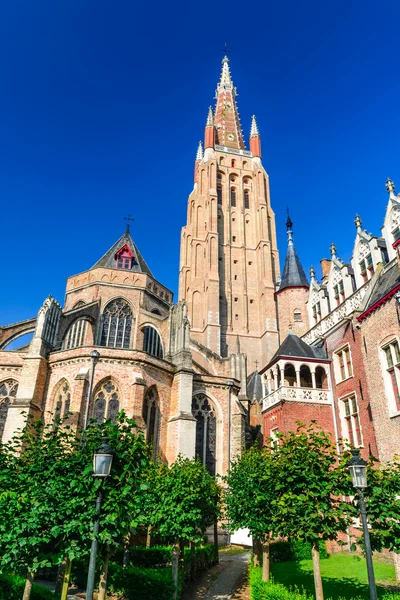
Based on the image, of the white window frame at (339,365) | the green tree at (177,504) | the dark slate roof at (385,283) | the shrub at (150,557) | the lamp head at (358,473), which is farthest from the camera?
the white window frame at (339,365)

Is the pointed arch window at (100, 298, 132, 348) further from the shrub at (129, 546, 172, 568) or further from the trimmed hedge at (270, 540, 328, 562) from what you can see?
the trimmed hedge at (270, 540, 328, 562)

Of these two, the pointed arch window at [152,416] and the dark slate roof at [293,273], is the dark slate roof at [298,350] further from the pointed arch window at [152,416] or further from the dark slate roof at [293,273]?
Answer: the dark slate roof at [293,273]

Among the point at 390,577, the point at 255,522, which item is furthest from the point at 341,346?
the point at 255,522

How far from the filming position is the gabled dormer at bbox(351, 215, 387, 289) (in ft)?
72.3

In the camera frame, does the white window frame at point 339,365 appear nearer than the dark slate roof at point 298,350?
Yes

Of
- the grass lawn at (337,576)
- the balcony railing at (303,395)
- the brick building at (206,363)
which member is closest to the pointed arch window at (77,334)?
the brick building at (206,363)

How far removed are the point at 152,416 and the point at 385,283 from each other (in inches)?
577

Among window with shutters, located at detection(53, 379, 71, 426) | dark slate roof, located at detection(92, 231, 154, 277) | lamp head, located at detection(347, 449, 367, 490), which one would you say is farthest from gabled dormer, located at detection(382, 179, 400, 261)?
dark slate roof, located at detection(92, 231, 154, 277)

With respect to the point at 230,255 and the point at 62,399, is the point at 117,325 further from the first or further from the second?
the point at 230,255

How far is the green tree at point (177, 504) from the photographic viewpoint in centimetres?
1270

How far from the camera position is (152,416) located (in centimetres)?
2394

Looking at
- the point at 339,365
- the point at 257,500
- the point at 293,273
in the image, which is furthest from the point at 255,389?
the point at 257,500

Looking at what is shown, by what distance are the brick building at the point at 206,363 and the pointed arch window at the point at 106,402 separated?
6 centimetres

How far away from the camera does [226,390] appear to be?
90.7ft
